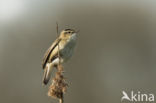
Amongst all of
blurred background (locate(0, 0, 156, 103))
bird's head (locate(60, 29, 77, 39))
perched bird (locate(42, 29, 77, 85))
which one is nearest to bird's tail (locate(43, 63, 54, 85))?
perched bird (locate(42, 29, 77, 85))

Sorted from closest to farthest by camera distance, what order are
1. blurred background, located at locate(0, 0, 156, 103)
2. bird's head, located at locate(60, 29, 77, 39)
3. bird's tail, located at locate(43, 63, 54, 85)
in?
bird's tail, located at locate(43, 63, 54, 85), bird's head, located at locate(60, 29, 77, 39), blurred background, located at locate(0, 0, 156, 103)

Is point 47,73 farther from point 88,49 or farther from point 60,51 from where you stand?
point 88,49

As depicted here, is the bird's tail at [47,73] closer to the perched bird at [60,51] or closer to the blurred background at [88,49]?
the perched bird at [60,51]

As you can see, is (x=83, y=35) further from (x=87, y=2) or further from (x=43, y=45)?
(x=87, y=2)

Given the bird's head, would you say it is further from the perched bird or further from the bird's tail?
the bird's tail

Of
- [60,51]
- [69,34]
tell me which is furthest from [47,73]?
[69,34]

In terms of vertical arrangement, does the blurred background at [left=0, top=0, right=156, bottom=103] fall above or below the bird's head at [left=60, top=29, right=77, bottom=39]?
above

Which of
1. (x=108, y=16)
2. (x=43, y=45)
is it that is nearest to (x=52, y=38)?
(x=43, y=45)
